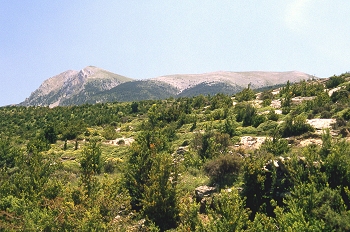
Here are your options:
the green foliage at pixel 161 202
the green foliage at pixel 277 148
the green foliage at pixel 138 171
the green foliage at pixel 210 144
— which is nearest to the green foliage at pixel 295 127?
the green foliage at pixel 277 148

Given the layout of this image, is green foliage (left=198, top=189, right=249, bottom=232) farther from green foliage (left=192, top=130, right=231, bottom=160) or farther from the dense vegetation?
green foliage (left=192, top=130, right=231, bottom=160)

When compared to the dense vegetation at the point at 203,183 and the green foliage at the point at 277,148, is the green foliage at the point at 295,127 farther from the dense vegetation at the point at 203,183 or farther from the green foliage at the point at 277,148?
the green foliage at the point at 277,148

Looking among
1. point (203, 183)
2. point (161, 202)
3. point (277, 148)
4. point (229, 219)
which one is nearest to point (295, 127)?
point (277, 148)

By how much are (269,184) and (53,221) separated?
957cm

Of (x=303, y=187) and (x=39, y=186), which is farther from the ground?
(x=303, y=187)

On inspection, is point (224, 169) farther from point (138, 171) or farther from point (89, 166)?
point (89, 166)

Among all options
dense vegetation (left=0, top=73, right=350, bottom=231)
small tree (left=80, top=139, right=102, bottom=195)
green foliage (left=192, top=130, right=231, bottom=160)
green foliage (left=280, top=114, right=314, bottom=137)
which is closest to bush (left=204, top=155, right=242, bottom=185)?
dense vegetation (left=0, top=73, right=350, bottom=231)

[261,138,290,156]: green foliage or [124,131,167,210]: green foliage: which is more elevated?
[261,138,290,156]: green foliage

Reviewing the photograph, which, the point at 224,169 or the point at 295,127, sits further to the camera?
the point at 295,127

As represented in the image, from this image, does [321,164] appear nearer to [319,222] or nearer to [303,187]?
[303,187]

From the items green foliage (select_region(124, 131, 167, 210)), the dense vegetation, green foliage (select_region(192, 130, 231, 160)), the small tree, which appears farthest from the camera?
green foliage (select_region(192, 130, 231, 160))

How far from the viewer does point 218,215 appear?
1120cm

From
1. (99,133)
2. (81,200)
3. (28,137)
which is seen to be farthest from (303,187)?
(28,137)

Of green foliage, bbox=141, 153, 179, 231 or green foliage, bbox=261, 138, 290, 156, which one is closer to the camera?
green foliage, bbox=141, 153, 179, 231
